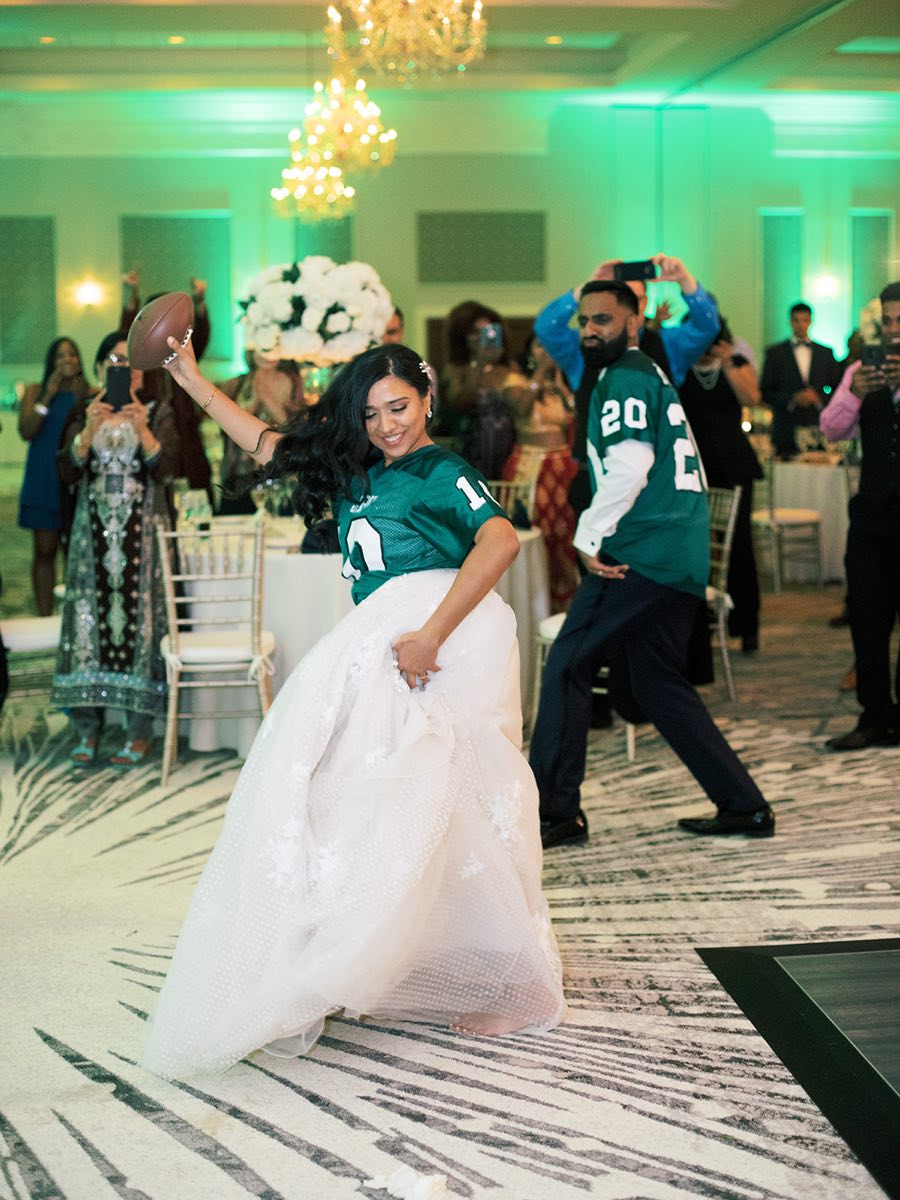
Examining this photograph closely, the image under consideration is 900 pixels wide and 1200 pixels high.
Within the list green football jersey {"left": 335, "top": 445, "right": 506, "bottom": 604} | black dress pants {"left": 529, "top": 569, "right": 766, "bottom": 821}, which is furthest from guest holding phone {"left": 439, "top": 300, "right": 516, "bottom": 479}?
green football jersey {"left": 335, "top": 445, "right": 506, "bottom": 604}

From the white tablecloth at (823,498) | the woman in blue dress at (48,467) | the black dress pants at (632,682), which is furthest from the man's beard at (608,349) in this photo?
the white tablecloth at (823,498)

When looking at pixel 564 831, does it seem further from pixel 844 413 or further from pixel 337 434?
pixel 844 413

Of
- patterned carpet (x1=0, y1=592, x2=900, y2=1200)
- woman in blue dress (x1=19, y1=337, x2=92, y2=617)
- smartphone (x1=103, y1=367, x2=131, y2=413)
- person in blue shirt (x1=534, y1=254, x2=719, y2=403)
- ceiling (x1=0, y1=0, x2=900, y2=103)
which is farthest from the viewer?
ceiling (x1=0, y1=0, x2=900, y2=103)

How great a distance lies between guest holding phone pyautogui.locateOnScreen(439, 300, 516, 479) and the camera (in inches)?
322

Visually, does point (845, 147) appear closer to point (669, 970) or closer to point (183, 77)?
point (183, 77)

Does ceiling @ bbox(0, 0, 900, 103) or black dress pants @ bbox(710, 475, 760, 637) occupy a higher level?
ceiling @ bbox(0, 0, 900, 103)

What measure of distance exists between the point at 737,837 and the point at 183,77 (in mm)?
8221

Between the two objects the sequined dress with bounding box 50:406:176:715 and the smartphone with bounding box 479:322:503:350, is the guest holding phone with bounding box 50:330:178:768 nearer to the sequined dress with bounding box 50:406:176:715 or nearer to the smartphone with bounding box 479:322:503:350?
the sequined dress with bounding box 50:406:176:715

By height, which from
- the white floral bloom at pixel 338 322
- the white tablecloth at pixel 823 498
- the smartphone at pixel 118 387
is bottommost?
the white tablecloth at pixel 823 498

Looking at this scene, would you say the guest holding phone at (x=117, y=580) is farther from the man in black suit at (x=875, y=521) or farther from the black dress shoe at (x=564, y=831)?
the man in black suit at (x=875, y=521)

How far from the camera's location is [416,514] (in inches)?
130

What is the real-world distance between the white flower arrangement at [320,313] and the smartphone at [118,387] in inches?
37.3

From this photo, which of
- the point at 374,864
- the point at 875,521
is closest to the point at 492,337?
the point at 875,521

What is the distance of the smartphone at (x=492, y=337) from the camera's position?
8.35m
